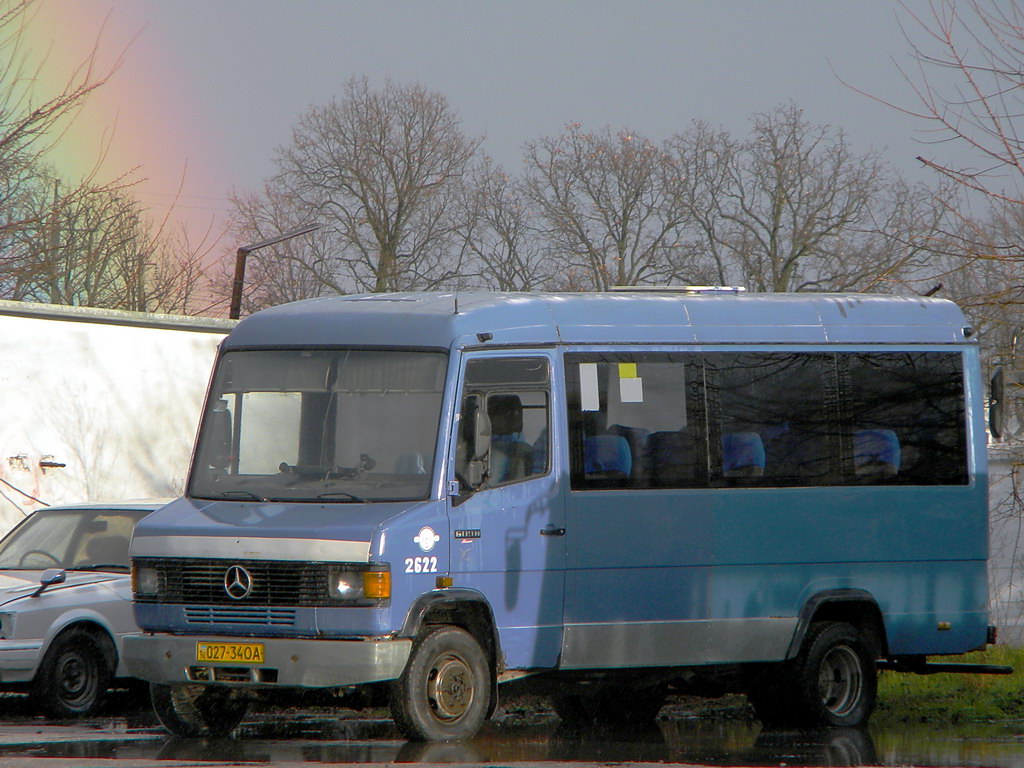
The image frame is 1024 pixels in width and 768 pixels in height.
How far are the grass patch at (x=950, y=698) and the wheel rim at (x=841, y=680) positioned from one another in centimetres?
76

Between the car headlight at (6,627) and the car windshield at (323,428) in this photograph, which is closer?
the car windshield at (323,428)

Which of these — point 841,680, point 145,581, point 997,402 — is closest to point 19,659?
point 145,581

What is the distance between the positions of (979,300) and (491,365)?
369cm

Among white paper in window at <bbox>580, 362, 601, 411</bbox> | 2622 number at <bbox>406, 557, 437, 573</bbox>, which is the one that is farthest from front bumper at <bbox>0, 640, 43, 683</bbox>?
white paper in window at <bbox>580, 362, 601, 411</bbox>

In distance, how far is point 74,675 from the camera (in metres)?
12.2

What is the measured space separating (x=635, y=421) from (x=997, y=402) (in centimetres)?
331

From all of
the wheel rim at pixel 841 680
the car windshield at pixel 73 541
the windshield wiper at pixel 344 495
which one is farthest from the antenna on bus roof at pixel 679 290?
the car windshield at pixel 73 541

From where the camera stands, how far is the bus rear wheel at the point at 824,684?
37.2 feet

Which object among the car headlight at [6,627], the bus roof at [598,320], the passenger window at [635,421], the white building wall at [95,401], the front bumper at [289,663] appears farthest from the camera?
the white building wall at [95,401]

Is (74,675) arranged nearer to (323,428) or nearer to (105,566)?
(105,566)

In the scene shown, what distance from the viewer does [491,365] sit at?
9.91 meters

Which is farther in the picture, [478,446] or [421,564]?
[478,446]

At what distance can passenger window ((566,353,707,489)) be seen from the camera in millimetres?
10344

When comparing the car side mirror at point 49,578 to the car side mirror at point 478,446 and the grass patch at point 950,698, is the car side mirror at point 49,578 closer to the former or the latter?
the car side mirror at point 478,446
